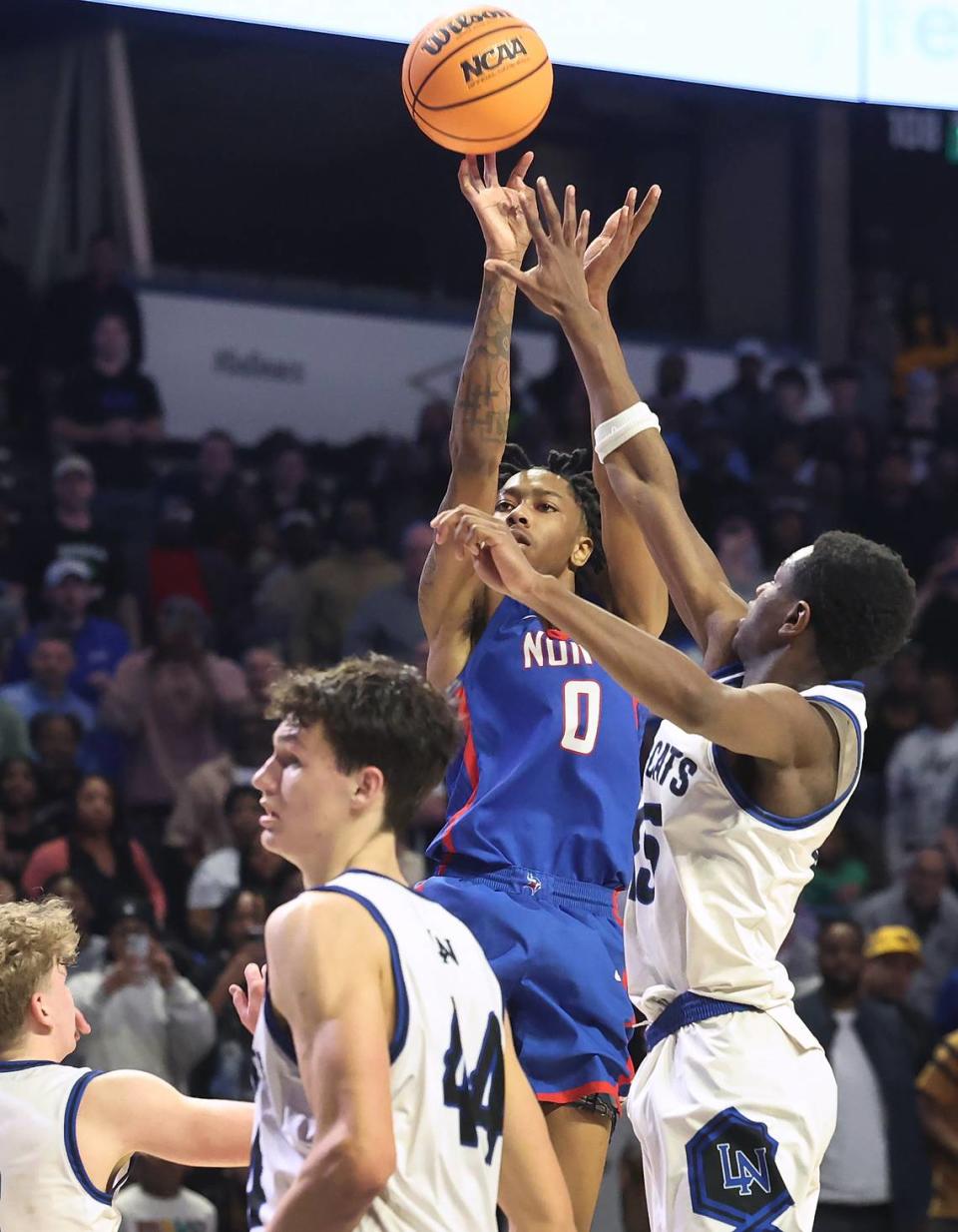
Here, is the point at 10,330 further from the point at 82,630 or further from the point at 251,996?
the point at 251,996

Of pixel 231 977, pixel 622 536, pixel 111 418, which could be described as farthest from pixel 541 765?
pixel 111 418

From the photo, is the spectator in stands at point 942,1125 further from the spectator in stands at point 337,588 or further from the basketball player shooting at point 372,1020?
the basketball player shooting at point 372,1020

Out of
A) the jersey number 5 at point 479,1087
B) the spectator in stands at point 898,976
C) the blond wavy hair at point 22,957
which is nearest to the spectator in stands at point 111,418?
the spectator in stands at point 898,976

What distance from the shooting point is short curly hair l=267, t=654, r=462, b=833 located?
109 inches

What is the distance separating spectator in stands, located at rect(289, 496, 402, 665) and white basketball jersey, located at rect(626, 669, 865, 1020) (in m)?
5.72

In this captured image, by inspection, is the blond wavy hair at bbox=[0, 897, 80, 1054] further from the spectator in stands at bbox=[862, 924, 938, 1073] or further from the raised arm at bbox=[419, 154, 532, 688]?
the spectator in stands at bbox=[862, 924, 938, 1073]

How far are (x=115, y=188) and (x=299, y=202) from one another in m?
1.93

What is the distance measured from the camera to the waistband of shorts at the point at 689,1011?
11.8 feet

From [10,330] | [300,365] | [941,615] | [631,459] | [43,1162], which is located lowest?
[43,1162]

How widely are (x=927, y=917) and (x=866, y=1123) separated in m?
1.40

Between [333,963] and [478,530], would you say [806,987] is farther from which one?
[333,963]

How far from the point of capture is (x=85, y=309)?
1040 centimetres

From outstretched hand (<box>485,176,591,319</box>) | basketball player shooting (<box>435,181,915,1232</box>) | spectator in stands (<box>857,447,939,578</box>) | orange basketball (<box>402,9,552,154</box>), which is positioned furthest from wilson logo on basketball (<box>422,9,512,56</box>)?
spectator in stands (<box>857,447,939,578</box>)

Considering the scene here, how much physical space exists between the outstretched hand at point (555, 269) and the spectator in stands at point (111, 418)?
6.14 m
